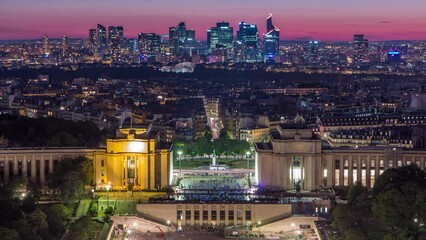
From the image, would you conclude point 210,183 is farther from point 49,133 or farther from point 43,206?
point 49,133

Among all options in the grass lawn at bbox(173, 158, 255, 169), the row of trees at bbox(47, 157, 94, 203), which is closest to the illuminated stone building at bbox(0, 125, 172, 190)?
the row of trees at bbox(47, 157, 94, 203)

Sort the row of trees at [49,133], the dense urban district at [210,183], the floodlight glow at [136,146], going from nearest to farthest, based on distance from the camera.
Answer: the dense urban district at [210,183] → the floodlight glow at [136,146] → the row of trees at [49,133]

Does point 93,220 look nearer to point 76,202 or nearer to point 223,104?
point 76,202

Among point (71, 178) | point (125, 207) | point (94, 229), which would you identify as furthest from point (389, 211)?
point (71, 178)

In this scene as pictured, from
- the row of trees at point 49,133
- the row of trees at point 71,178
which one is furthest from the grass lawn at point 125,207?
the row of trees at point 49,133

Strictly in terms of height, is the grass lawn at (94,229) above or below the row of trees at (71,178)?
below

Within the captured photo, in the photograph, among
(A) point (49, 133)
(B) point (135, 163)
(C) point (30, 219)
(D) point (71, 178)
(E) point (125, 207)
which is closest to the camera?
(C) point (30, 219)

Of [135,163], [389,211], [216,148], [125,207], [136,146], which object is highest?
[136,146]

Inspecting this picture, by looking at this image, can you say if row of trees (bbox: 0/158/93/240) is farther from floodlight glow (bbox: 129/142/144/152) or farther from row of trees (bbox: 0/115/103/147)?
row of trees (bbox: 0/115/103/147)

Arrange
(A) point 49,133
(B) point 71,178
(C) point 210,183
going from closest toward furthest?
(B) point 71,178 < (C) point 210,183 < (A) point 49,133

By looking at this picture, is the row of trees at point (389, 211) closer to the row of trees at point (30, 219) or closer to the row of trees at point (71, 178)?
the row of trees at point (30, 219)
